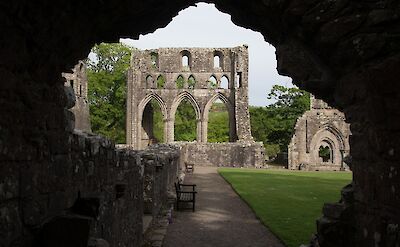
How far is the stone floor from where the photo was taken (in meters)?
8.16

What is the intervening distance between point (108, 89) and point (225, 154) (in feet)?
51.4

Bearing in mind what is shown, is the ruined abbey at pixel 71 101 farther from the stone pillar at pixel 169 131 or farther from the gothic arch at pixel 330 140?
the stone pillar at pixel 169 131

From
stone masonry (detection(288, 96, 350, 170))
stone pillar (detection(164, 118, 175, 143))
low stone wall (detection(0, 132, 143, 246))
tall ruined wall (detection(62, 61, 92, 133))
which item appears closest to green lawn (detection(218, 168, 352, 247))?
low stone wall (detection(0, 132, 143, 246))

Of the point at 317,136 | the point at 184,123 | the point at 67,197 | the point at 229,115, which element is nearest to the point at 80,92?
the point at 229,115

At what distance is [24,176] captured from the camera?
2.95m

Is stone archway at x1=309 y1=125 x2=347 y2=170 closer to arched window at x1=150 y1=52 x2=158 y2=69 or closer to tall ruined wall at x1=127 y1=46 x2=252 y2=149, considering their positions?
tall ruined wall at x1=127 y1=46 x2=252 y2=149

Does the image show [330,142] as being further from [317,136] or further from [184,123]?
[184,123]

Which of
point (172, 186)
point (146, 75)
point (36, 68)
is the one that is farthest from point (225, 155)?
point (36, 68)

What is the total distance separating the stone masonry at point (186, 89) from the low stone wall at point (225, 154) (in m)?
2.41

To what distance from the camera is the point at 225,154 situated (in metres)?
33.0

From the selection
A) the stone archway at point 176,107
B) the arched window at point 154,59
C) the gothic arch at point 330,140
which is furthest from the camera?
the arched window at point 154,59

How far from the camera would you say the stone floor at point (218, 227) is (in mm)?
8156

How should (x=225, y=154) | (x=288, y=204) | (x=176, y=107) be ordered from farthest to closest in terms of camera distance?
1. (x=176, y=107)
2. (x=225, y=154)
3. (x=288, y=204)

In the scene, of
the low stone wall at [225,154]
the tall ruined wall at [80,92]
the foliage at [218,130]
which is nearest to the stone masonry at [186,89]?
the low stone wall at [225,154]
